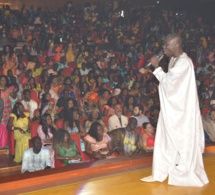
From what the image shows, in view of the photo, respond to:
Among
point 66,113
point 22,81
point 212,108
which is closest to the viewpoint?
point 66,113

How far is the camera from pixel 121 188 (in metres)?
3.09

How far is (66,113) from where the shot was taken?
559cm

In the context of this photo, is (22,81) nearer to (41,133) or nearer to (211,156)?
(41,133)

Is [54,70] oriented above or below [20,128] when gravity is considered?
above

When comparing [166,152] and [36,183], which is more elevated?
[166,152]

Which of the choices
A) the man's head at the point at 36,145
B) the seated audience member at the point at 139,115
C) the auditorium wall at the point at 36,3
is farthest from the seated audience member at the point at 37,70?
the auditorium wall at the point at 36,3

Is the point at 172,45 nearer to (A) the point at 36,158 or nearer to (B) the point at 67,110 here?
(A) the point at 36,158

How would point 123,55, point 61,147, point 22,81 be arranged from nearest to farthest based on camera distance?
1. point 61,147
2. point 22,81
3. point 123,55

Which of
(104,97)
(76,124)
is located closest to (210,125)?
(104,97)

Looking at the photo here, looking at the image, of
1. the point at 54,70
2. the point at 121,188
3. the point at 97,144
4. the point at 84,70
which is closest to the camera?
the point at 121,188

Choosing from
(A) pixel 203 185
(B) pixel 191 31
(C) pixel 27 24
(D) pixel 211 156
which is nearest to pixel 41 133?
(D) pixel 211 156

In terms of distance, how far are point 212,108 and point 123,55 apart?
4080mm

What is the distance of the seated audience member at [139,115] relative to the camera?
19.2 feet

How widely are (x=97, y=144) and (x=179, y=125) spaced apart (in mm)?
1959
